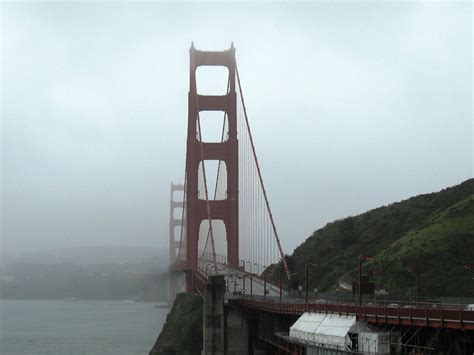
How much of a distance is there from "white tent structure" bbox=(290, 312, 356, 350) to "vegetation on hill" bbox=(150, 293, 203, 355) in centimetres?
3237

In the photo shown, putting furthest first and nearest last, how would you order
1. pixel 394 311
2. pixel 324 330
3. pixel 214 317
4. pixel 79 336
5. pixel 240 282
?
1. pixel 79 336
2. pixel 240 282
3. pixel 214 317
4. pixel 324 330
5. pixel 394 311

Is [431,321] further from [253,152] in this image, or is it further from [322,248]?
[322,248]

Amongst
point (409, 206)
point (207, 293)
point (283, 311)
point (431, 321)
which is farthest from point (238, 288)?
point (431, 321)

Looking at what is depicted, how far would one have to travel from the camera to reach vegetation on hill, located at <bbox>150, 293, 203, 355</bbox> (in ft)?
215

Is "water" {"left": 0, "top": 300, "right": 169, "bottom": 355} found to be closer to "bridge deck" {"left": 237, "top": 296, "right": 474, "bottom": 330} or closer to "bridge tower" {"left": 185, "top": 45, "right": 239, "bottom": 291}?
"bridge tower" {"left": 185, "top": 45, "right": 239, "bottom": 291}

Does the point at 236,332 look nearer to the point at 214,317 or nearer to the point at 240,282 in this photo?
the point at 214,317

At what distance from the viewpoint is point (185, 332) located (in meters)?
67.7

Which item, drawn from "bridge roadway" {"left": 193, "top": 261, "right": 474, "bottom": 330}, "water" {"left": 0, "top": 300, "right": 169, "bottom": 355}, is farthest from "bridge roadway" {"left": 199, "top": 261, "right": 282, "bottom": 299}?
"water" {"left": 0, "top": 300, "right": 169, "bottom": 355}

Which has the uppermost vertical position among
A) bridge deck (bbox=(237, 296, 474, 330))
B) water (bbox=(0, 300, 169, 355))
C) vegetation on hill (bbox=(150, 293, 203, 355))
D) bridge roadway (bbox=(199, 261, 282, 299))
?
bridge roadway (bbox=(199, 261, 282, 299))

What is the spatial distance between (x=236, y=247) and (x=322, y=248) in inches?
693

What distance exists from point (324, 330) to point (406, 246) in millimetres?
32736

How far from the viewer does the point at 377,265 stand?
60312mm

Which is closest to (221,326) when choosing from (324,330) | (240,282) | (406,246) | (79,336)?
(240,282)

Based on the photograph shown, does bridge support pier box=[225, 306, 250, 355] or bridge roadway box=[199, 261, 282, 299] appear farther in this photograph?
bridge roadway box=[199, 261, 282, 299]
